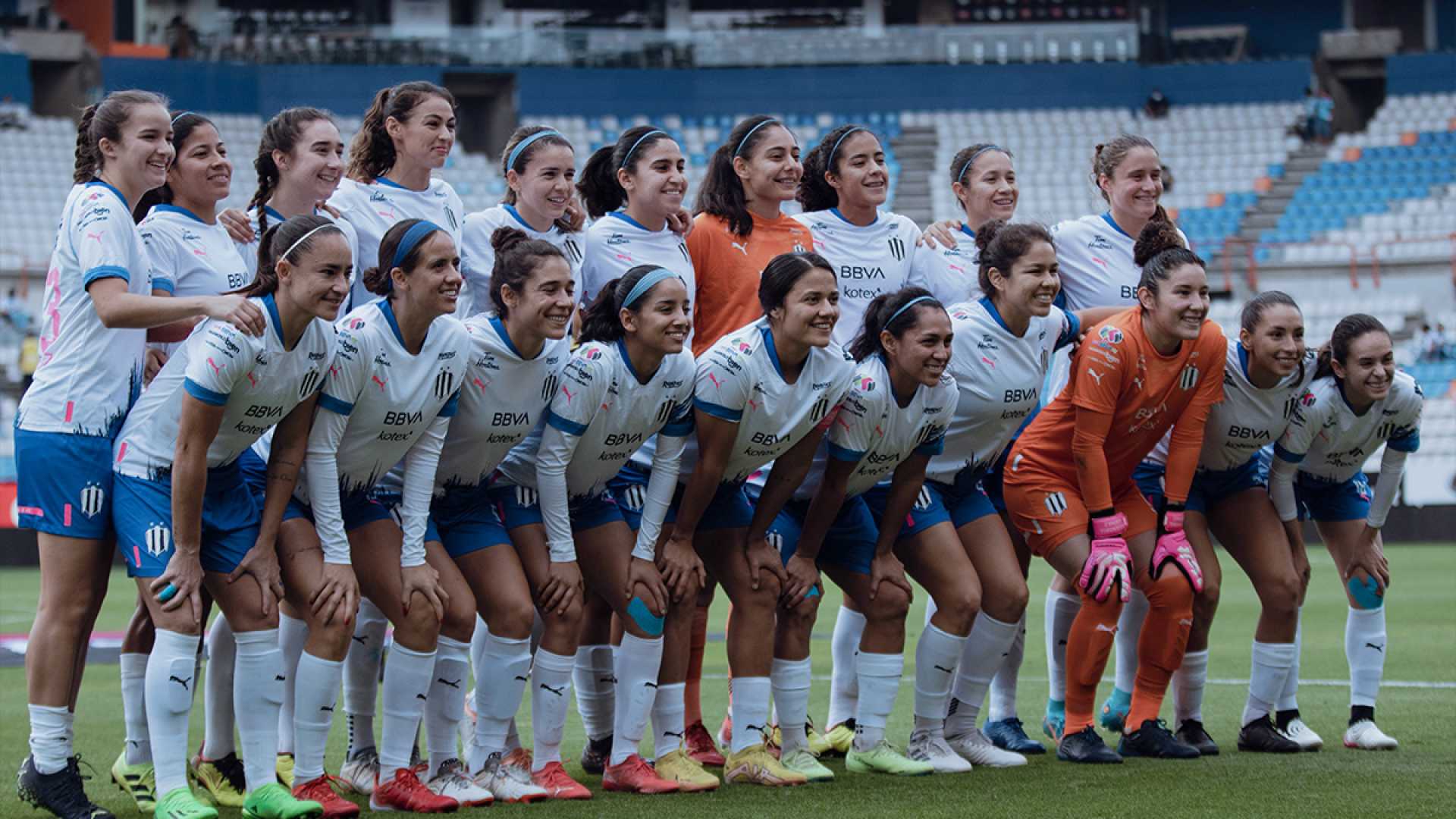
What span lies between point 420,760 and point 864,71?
27.0 m

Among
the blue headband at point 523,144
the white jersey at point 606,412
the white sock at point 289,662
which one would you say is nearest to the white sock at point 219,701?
the white sock at point 289,662

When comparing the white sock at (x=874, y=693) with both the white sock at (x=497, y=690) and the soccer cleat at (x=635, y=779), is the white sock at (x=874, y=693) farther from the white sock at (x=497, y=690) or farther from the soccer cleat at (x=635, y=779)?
the white sock at (x=497, y=690)

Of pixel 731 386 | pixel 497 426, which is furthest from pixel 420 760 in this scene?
pixel 731 386

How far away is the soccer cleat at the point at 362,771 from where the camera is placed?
5.95m

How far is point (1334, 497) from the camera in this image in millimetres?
7281

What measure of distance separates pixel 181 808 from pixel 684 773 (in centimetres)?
177

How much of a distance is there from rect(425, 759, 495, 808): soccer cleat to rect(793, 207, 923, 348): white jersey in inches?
92.8

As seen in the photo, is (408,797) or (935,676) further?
(935,676)

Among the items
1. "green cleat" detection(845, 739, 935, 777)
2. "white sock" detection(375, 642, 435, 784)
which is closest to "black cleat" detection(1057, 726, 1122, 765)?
"green cleat" detection(845, 739, 935, 777)

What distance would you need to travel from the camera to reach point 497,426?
5816 mm

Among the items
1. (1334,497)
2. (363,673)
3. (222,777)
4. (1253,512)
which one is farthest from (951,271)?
(222,777)

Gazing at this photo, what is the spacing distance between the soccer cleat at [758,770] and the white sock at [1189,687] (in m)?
1.71

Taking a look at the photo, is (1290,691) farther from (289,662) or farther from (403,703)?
(289,662)

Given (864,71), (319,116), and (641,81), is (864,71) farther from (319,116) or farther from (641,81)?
(319,116)
